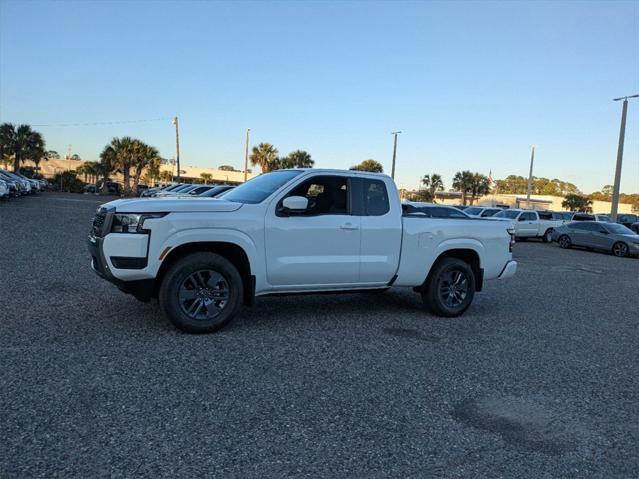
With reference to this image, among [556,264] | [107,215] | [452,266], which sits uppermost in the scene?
[107,215]

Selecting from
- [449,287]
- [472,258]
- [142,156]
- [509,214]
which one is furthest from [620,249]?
[142,156]

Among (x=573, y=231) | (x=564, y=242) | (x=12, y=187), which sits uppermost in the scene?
(x=12, y=187)

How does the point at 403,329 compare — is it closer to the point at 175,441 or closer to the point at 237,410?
the point at 237,410

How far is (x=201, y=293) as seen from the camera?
577cm

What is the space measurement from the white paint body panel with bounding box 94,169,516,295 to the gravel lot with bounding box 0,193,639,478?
65 centimetres

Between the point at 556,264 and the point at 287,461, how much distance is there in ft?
50.5

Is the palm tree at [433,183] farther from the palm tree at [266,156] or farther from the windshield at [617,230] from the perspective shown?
the windshield at [617,230]

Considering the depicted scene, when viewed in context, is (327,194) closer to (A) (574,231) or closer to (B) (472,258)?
(B) (472,258)

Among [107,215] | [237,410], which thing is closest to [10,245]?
[107,215]

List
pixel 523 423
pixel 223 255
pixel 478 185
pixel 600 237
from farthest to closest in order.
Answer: pixel 478 185, pixel 600 237, pixel 223 255, pixel 523 423

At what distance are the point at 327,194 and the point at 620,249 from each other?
2045 cm

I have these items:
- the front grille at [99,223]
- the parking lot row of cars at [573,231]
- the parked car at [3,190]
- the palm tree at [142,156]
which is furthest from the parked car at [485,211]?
the palm tree at [142,156]

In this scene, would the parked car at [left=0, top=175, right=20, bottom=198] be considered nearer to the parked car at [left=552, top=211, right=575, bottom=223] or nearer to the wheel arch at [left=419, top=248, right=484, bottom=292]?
the wheel arch at [left=419, top=248, right=484, bottom=292]

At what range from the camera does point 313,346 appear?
558 cm
